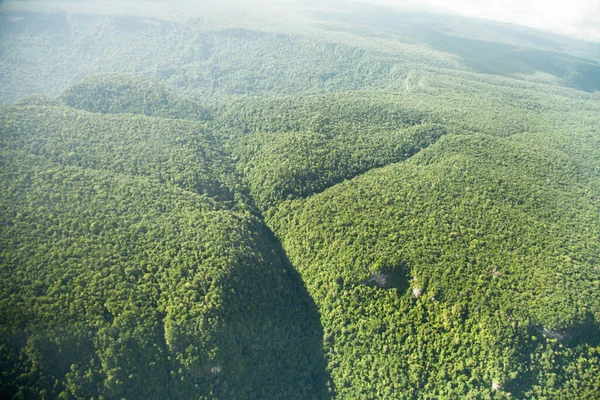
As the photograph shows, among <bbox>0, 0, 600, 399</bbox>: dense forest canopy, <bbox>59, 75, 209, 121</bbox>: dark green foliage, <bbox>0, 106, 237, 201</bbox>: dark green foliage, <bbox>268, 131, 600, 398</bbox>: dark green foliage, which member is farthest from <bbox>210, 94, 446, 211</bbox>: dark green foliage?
<bbox>59, 75, 209, 121</bbox>: dark green foliage

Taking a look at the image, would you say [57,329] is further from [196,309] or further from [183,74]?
[183,74]

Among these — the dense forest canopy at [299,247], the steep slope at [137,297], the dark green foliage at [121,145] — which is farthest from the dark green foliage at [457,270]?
the dark green foliage at [121,145]

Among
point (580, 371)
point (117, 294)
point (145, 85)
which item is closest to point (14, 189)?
point (117, 294)

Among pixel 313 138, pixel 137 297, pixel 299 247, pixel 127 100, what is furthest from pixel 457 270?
pixel 127 100

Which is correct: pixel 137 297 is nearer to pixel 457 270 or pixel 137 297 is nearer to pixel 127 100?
pixel 457 270

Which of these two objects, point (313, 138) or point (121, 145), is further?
point (313, 138)

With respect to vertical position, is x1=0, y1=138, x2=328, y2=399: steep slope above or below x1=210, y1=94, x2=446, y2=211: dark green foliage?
below

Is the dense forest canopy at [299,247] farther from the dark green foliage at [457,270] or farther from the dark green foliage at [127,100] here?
the dark green foliage at [127,100]

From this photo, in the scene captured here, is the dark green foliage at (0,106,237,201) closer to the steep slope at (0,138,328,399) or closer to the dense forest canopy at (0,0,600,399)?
the dense forest canopy at (0,0,600,399)
